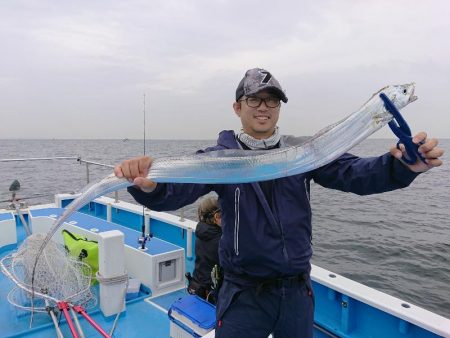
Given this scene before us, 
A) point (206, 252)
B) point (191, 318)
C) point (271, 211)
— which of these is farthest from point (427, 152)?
point (206, 252)

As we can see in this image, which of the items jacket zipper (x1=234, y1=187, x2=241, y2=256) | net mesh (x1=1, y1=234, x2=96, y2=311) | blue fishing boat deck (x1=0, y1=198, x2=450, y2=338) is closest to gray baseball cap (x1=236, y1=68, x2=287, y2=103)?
jacket zipper (x1=234, y1=187, x2=241, y2=256)

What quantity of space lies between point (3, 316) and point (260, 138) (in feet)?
13.8

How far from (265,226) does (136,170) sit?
89 centimetres

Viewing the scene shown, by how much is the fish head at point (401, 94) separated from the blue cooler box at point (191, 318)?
107 inches

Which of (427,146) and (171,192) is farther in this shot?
(171,192)

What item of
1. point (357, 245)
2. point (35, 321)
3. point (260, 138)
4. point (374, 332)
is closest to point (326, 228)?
point (357, 245)

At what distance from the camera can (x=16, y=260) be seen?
15.3ft

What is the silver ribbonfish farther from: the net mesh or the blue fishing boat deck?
the net mesh

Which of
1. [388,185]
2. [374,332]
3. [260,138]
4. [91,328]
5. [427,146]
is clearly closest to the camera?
[427,146]

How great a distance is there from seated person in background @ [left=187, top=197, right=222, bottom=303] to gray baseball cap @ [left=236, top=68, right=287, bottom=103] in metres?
2.31

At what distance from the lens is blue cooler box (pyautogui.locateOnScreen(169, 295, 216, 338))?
3.63 meters

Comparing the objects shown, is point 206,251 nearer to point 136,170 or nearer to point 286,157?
point 136,170

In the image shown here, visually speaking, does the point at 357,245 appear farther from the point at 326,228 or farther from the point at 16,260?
the point at 16,260

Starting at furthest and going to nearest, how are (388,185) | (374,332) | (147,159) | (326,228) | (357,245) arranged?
(326,228) → (357,245) → (374,332) → (147,159) → (388,185)
